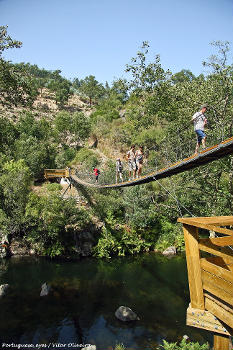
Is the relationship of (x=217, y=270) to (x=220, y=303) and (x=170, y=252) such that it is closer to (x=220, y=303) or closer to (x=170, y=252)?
(x=220, y=303)

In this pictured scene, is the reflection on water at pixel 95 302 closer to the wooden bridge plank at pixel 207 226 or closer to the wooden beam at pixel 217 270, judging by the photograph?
the wooden beam at pixel 217 270

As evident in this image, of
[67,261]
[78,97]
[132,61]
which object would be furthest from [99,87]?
[67,261]

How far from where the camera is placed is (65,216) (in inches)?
632

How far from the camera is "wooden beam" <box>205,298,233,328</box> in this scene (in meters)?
2.64

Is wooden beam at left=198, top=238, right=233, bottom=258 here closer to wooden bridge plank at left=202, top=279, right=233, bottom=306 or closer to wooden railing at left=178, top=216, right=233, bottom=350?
wooden railing at left=178, top=216, right=233, bottom=350

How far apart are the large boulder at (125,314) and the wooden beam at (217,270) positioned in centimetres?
746

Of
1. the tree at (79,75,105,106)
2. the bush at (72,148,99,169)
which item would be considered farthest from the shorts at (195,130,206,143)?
the tree at (79,75,105,106)

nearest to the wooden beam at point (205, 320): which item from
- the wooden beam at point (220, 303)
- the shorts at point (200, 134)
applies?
the wooden beam at point (220, 303)

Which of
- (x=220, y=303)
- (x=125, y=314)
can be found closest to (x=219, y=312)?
(x=220, y=303)

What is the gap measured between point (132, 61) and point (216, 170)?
8.94m

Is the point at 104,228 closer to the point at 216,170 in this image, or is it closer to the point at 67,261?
the point at 67,261

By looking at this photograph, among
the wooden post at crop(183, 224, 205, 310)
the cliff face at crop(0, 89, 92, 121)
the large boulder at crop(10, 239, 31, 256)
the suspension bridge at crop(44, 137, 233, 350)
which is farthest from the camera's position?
the cliff face at crop(0, 89, 92, 121)

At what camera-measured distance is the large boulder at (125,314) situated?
30.0 feet

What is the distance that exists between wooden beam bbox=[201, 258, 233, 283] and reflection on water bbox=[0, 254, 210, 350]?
638 cm
